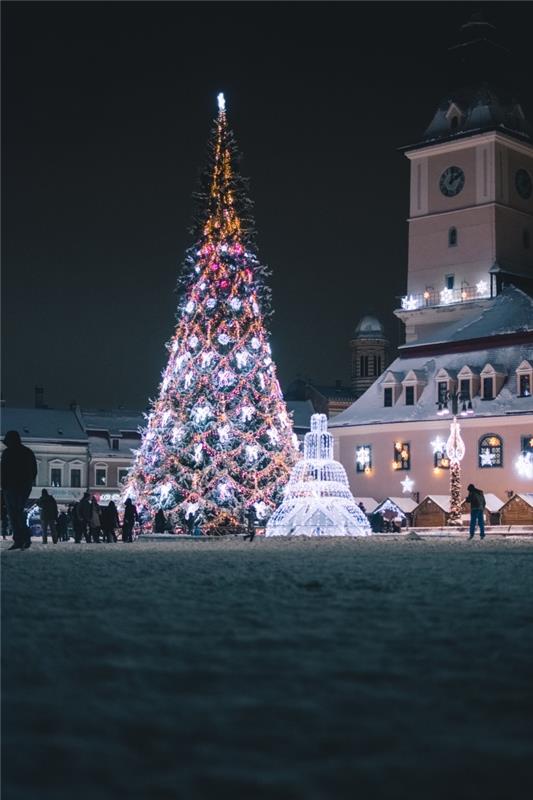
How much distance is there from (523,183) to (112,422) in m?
38.7

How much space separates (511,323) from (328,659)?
179ft

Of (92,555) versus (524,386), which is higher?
(524,386)

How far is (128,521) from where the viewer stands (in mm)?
38094

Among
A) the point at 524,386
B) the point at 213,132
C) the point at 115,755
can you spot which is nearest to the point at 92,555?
the point at 115,755

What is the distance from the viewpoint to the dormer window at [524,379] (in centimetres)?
5722

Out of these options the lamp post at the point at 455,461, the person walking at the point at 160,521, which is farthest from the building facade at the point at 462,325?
the person walking at the point at 160,521

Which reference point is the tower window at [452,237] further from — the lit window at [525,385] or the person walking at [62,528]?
the person walking at [62,528]

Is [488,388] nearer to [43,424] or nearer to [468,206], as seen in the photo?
[468,206]

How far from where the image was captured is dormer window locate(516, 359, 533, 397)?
57.2 metres

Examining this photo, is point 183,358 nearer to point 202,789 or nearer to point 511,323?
point 511,323

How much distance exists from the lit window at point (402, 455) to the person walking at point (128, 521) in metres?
24.0

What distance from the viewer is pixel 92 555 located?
904 inches

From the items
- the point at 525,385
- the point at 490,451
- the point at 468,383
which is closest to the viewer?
the point at 525,385

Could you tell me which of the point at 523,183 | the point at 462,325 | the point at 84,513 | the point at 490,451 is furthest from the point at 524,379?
the point at 84,513
